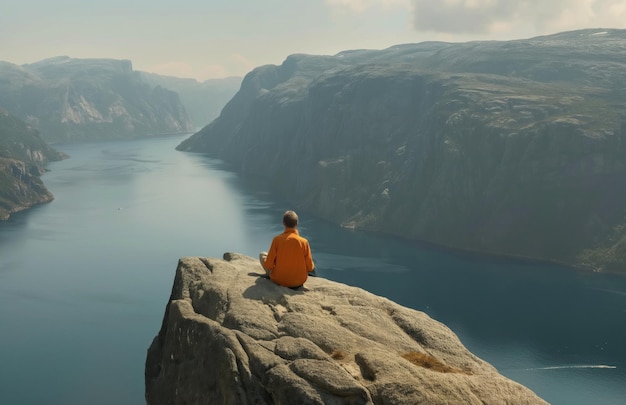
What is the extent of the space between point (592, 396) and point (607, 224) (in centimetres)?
9378

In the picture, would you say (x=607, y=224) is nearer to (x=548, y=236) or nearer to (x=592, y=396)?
(x=548, y=236)

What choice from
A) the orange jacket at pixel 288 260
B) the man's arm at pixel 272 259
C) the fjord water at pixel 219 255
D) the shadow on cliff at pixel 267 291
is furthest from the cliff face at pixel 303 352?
the fjord water at pixel 219 255

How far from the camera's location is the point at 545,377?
91.2 meters

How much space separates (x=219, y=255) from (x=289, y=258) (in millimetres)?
134605

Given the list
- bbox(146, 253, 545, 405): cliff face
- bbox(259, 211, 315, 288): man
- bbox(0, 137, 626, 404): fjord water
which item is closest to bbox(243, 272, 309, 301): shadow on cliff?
bbox(146, 253, 545, 405): cliff face

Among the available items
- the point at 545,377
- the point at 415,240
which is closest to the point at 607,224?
the point at 415,240

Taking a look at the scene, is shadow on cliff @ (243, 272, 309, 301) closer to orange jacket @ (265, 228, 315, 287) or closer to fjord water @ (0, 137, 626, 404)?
orange jacket @ (265, 228, 315, 287)

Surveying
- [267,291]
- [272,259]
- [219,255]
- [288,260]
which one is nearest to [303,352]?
[267,291]

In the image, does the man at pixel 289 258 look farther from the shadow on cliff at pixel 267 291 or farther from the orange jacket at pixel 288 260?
the shadow on cliff at pixel 267 291

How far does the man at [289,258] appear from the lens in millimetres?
22844

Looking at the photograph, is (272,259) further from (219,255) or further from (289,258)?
(219,255)

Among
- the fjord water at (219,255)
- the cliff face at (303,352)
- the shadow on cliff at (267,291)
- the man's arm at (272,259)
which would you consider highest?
the man's arm at (272,259)

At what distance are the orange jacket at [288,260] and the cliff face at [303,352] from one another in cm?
50

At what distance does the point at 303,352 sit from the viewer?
722 inches
